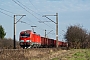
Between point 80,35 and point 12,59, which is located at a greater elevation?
point 80,35

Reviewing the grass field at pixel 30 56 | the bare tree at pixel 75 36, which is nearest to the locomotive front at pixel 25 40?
the bare tree at pixel 75 36

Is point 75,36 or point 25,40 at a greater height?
point 75,36

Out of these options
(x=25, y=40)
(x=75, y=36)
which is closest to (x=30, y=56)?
(x=25, y=40)

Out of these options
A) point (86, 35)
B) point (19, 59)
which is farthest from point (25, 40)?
point (19, 59)

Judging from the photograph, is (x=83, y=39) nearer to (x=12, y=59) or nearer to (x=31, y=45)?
(x=31, y=45)

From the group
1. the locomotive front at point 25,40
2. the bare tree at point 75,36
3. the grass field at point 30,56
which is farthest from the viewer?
the bare tree at point 75,36

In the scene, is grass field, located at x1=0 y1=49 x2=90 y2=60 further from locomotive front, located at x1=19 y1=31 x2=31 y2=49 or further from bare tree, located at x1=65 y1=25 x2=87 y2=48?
bare tree, located at x1=65 y1=25 x2=87 y2=48

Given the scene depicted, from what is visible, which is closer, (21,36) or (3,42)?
(21,36)

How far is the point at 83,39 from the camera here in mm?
63250

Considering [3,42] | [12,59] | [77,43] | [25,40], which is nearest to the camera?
[12,59]

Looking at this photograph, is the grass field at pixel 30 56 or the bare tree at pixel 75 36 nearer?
the grass field at pixel 30 56

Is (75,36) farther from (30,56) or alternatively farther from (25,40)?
(30,56)

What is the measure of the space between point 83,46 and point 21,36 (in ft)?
62.3

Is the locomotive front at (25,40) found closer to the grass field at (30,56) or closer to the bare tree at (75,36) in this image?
the bare tree at (75,36)
